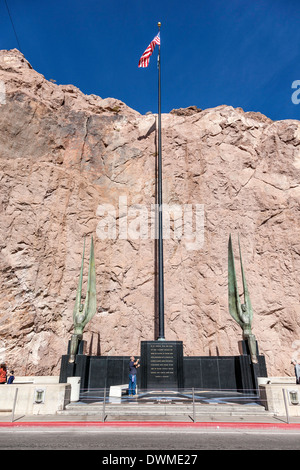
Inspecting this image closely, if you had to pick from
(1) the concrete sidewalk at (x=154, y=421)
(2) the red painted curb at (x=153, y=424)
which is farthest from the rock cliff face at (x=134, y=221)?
(2) the red painted curb at (x=153, y=424)

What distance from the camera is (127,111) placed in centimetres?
3131

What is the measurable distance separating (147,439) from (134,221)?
1972cm

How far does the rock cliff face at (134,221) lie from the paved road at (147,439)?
13517 millimetres

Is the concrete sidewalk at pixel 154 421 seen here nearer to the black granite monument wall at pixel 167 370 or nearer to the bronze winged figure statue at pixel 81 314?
the black granite monument wall at pixel 167 370

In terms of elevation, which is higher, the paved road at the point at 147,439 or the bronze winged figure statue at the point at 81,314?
the bronze winged figure statue at the point at 81,314

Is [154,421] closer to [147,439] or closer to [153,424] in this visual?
[153,424]

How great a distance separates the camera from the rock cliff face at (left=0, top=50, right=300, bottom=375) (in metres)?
22.0

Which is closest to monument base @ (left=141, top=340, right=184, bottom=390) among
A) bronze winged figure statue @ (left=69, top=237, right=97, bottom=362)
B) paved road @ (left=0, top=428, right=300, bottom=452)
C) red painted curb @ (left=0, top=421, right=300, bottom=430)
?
bronze winged figure statue @ (left=69, top=237, right=97, bottom=362)

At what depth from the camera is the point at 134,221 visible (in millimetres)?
26062

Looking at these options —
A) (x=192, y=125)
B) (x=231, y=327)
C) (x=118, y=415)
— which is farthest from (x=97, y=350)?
(x=192, y=125)

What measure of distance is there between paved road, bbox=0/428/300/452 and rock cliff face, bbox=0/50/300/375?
44.3 ft

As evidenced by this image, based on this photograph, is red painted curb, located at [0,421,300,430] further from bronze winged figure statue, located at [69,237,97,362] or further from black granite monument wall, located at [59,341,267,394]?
bronze winged figure statue, located at [69,237,97,362]

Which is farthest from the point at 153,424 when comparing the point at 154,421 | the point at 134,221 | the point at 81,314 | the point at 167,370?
the point at 134,221

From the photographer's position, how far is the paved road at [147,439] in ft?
21.6
